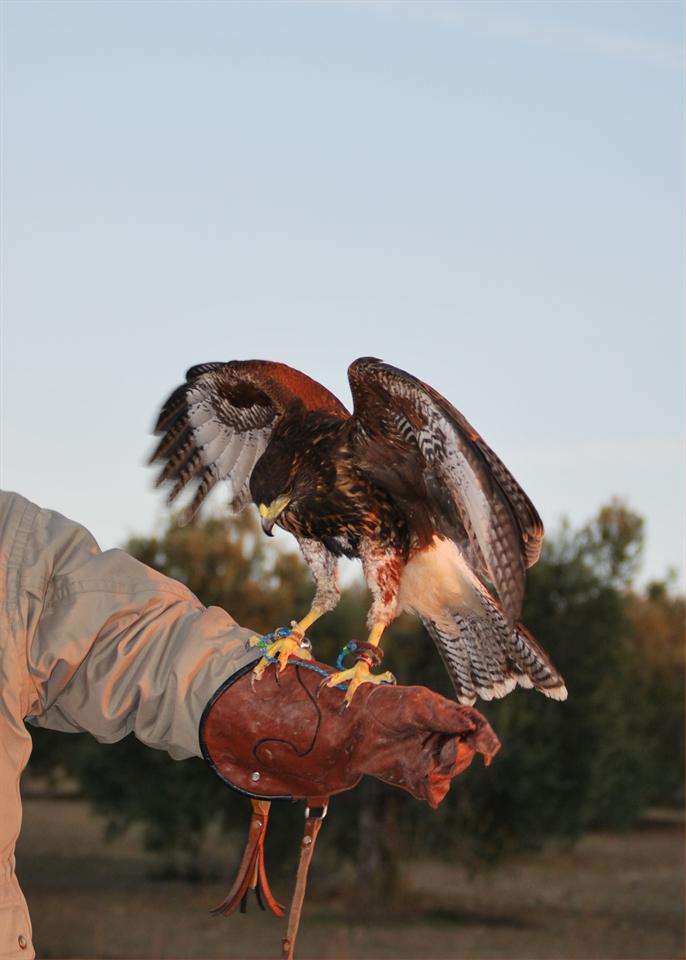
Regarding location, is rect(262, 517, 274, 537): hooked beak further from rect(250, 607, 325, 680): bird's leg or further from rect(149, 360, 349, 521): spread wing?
rect(250, 607, 325, 680): bird's leg

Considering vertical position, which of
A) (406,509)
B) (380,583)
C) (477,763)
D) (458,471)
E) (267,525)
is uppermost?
(458,471)

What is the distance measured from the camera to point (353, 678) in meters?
3.00

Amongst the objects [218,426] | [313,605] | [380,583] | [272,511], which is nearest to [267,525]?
[272,511]

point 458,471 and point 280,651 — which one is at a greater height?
point 458,471

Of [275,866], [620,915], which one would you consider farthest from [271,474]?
[620,915]

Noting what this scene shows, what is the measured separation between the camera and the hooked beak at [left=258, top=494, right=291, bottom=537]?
14.1 feet

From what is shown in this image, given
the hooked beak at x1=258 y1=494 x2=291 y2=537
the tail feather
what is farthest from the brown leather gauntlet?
the tail feather

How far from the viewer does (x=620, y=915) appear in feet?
60.3

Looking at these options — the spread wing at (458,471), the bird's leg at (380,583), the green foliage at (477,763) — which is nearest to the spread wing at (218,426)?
the spread wing at (458,471)

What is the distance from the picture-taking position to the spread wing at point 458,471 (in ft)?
12.3

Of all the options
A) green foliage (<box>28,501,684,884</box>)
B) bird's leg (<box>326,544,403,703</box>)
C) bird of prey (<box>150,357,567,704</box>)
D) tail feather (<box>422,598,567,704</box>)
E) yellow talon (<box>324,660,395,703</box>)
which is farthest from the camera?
green foliage (<box>28,501,684,884</box>)

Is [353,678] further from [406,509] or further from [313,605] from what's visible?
[406,509]

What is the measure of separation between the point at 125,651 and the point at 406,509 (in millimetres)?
1673

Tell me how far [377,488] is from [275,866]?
12.6m
